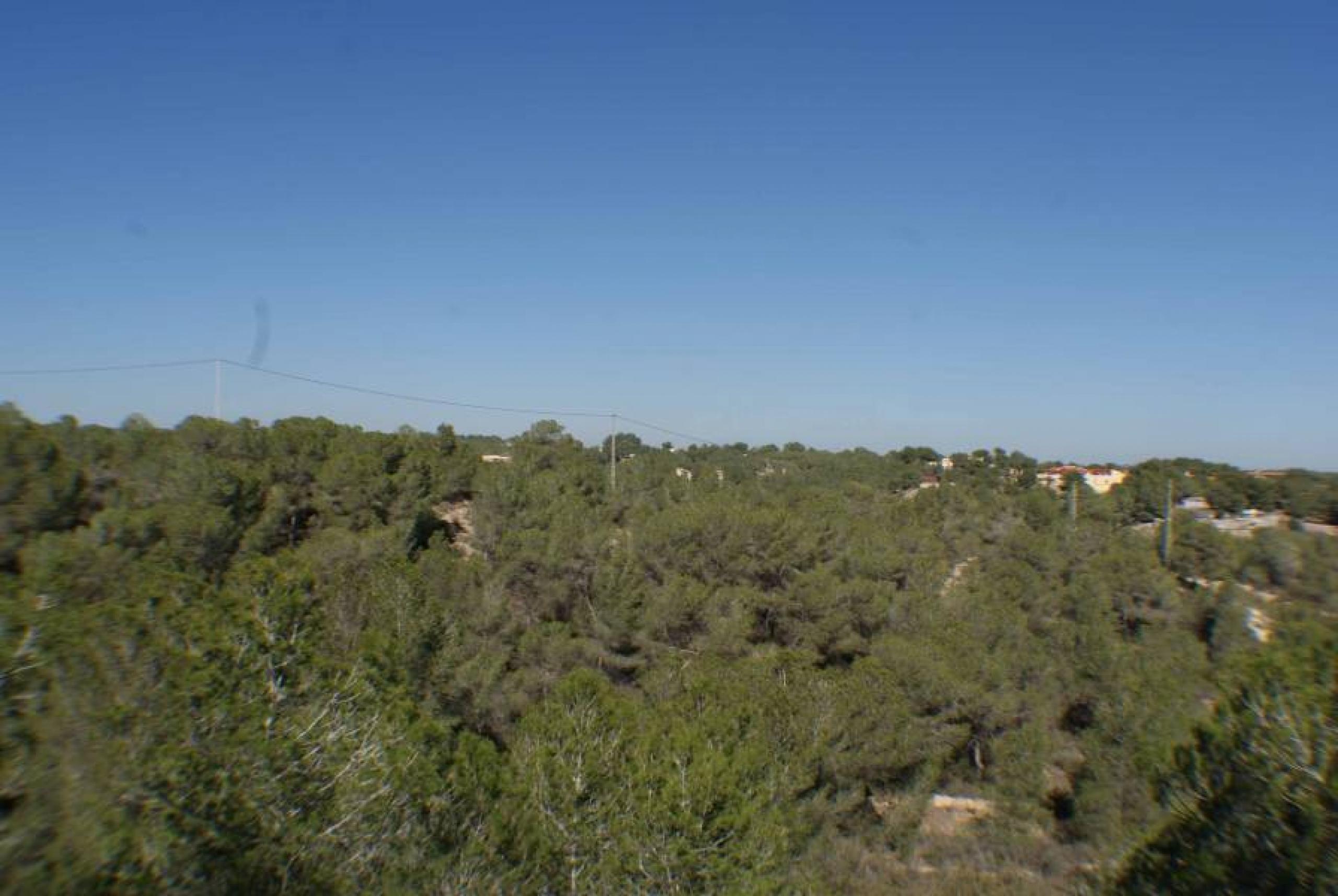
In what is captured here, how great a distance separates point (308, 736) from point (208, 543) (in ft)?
39.1

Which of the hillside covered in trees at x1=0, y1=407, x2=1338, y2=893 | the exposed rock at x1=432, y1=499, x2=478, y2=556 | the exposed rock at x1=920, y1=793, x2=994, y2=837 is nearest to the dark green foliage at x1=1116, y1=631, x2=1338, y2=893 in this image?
the hillside covered in trees at x1=0, y1=407, x2=1338, y2=893

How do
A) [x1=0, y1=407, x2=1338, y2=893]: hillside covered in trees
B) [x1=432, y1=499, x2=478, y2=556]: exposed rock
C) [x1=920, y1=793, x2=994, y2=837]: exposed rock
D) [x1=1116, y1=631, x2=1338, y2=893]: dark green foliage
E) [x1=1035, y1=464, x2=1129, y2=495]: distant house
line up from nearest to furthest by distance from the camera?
1. [x1=1116, y1=631, x2=1338, y2=893]: dark green foliage
2. [x1=0, y1=407, x2=1338, y2=893]: hillside covered in trees
3. [x1=920, y1=793, x2=994, y2=837]: exposed rock
4. [x1=432, y1=499, x2=478, y2=556]: exposed rock
5. [x1=1035, y1=464, x2=1129, y2=495]: distant house

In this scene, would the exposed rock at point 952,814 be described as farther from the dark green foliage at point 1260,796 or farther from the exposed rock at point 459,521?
the exposed rock at point 459,521

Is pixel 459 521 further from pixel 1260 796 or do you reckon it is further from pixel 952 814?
pixel 1260 796

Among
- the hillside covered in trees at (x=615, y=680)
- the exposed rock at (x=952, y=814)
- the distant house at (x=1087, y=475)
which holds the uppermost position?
the distant house at (x=1087, y=475)

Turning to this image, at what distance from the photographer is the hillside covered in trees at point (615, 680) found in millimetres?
5410

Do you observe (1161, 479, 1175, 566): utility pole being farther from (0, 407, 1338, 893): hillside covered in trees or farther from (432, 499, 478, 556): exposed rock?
(432, 499, 478, 556): exposed rock

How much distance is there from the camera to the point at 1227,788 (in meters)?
5.92

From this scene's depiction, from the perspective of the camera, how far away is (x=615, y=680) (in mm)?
18125

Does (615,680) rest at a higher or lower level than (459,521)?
lower

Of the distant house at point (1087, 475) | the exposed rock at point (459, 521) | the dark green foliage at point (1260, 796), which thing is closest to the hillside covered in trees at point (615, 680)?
the dark green foliage at point (1260, 796)

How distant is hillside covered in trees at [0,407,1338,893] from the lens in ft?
17.7

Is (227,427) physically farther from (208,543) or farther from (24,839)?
(24,839)

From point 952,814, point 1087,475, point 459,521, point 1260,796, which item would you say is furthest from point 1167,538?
point 1087,475
